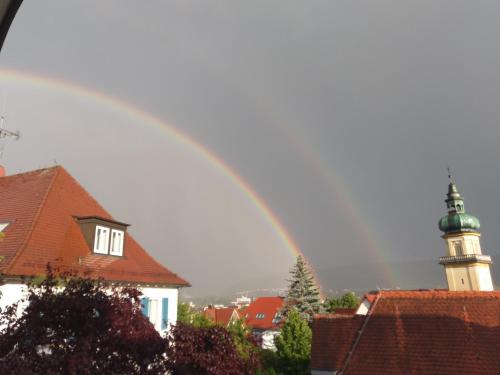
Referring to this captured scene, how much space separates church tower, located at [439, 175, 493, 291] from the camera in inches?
3282

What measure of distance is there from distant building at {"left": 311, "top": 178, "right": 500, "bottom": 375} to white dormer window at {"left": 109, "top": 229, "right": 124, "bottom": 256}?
38.1 ft

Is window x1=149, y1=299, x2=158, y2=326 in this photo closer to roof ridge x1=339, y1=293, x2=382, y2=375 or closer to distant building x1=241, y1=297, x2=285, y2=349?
roof ridge x1=339, y1=293, x2=382, y2=375

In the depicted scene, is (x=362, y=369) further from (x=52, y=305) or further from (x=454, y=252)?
(x=454, y=252)

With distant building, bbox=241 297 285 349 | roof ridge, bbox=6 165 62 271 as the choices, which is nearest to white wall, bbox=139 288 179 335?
roof ridge, bbox=6 165 62 271

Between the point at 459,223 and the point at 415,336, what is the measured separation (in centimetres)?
7619

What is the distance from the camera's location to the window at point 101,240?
19500 mm

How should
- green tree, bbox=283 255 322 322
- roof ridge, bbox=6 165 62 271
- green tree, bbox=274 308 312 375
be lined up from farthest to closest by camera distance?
1. green tree, bbox=283 255 322 322
2. green tree, bbox=274 308 312 375
3. roof ridge, bbox=6 165 62 271

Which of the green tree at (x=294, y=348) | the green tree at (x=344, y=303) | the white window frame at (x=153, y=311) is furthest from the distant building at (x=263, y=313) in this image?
the white window frame at (x=153, y=311)

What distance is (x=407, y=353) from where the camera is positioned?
1694 cm

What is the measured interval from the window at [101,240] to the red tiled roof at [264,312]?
56.7 m

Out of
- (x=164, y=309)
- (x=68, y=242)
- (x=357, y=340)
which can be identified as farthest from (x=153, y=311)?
(x=357, y=340)

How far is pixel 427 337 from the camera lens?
1736 centimetres

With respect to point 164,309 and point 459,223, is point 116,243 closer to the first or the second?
point 164,309

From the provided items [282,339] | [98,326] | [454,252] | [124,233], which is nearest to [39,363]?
[98,326]
